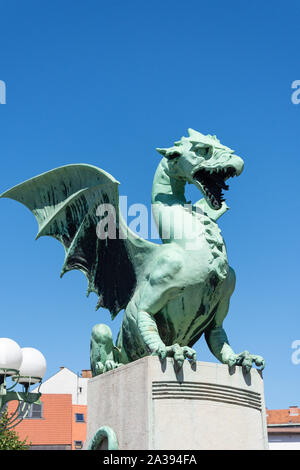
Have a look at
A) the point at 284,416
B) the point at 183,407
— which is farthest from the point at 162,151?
the point at 284,416

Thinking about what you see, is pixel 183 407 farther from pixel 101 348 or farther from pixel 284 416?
pixel 284 416

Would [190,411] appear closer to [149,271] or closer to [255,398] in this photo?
[255,398]

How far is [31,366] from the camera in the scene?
33.3 ft

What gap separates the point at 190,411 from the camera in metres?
5.72

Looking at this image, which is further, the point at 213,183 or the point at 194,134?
the point at 194,134

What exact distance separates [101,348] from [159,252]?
143 centimetres

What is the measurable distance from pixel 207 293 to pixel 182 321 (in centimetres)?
43

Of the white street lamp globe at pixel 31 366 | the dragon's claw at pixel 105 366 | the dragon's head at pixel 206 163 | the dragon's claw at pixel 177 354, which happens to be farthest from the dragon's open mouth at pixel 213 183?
the white street lamp globe at pixel 31 366

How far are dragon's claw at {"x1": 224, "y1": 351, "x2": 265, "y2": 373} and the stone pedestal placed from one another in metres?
0.08

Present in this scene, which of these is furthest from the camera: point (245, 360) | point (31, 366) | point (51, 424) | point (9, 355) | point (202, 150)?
point (51, 424)

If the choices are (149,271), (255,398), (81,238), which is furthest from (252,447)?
(81,238)

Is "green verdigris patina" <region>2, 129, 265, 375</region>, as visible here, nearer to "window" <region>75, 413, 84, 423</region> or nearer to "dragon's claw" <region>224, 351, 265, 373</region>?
"dragon's claw" <region>224, 351, 265, 373</region>

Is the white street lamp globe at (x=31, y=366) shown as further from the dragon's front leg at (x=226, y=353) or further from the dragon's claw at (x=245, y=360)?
the dragon's claw at (x=245, y=360)

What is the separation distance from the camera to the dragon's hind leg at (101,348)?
22.7 feet
